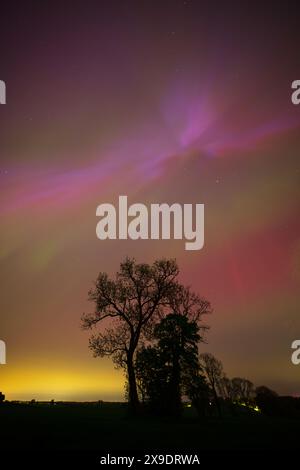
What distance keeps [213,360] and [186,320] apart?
5605 centimetres

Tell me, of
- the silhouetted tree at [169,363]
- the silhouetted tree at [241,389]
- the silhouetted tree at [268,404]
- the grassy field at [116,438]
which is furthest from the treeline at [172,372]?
the silhouetted tree at [241,389]

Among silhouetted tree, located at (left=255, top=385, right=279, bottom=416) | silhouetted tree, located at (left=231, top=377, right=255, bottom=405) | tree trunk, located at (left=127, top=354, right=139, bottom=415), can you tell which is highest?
tree trunk, located at (left=127, top=354, right=139, bottom=415)

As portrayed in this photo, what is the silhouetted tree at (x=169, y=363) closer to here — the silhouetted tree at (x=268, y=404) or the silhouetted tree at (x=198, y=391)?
the silhouetted tree at (x=198, y=391)

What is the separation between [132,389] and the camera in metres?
35.9

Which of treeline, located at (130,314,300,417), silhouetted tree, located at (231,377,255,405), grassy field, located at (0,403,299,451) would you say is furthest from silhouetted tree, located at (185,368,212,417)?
silhouetted tree, located at (231,377,255,405)

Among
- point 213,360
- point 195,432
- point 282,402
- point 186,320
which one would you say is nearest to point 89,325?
point 186,320

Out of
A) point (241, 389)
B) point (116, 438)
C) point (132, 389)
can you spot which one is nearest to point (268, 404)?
point (132, 389)

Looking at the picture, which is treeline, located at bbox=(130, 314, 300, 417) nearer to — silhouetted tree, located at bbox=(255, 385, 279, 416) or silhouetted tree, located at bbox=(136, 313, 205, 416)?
silhouetted tree, located at bbox=(136, 313, 205, 416)

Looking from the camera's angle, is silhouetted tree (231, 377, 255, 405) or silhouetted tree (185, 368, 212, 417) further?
silhouetted tree (231, 377, 255, 405)

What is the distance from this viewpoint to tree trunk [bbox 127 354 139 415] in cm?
3500

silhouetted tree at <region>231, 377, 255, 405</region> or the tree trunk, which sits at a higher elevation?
the tree trunk

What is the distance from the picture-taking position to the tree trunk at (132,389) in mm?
35000

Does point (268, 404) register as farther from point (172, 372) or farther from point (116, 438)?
point (116, 438)
